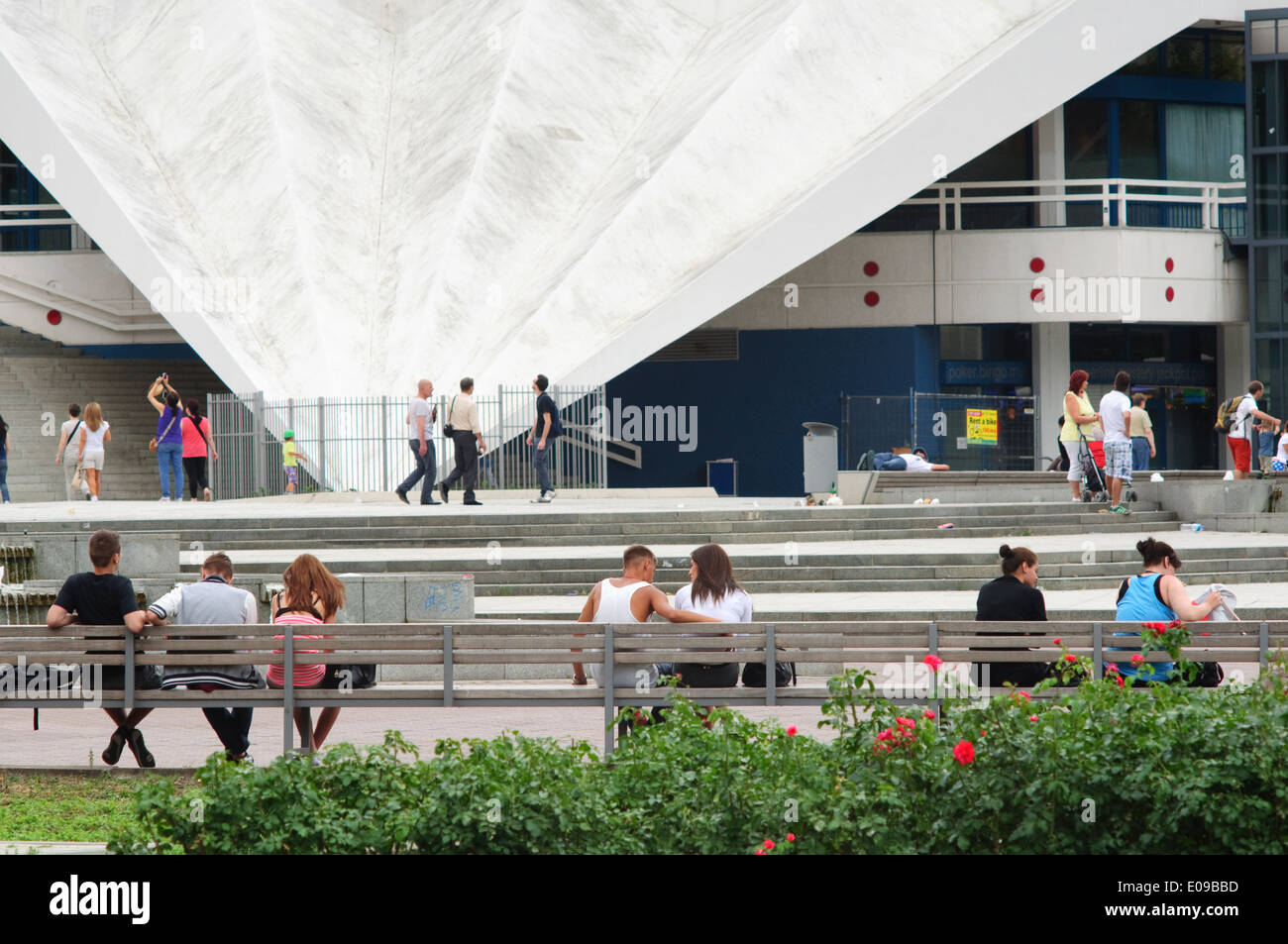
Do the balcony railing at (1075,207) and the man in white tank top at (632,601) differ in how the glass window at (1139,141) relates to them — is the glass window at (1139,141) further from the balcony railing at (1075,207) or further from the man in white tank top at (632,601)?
the man in white tank top at (632,601)

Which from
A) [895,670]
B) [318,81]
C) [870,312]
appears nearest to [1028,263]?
[870,312]

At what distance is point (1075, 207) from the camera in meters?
28.7

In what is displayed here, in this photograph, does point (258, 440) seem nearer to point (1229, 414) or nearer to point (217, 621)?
point (1229, 414)

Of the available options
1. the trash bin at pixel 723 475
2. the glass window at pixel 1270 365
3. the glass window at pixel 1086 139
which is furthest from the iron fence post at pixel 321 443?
the glass window at pixel 1270 365

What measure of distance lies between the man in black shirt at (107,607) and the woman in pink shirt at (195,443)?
469 inches

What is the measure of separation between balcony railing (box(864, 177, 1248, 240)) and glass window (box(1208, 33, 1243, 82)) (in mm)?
1991

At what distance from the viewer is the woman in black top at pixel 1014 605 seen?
7.73 meters

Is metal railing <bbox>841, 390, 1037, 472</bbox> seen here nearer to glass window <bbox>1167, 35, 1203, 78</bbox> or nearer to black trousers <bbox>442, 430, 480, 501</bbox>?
glass window <bbox>1167, 35, 1203, 78</bbox>

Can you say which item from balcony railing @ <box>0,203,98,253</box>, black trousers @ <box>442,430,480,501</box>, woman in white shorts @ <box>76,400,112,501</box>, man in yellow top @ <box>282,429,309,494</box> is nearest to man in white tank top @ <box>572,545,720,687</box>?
black trousers @ <box>442,430,480,501</box>

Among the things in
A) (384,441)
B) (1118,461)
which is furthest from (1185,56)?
(384,441)

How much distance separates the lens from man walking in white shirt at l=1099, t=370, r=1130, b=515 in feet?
50.8

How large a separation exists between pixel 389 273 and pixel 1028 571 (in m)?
16.6
